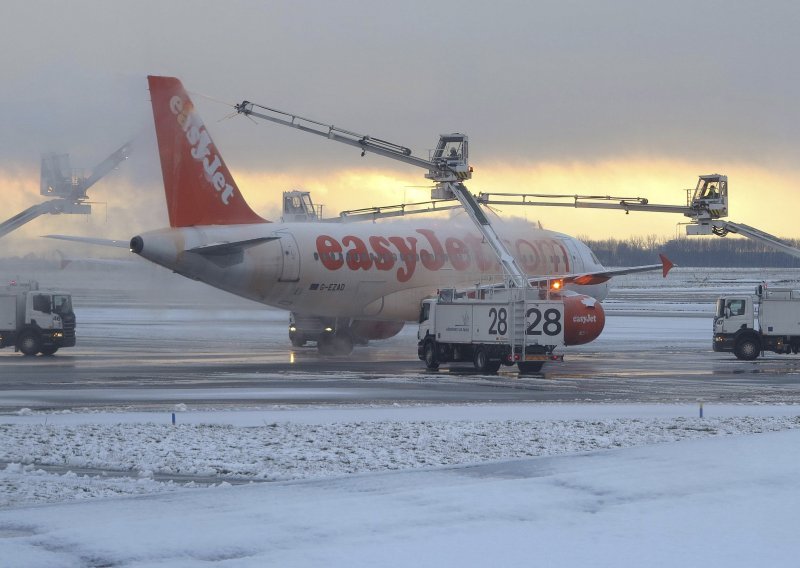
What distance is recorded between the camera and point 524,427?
19.2 meters

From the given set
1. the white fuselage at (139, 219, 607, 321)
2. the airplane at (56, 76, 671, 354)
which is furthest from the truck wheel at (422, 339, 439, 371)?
the white fuselage at (139, 219, 607, 321)

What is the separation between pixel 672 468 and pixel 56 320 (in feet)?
106

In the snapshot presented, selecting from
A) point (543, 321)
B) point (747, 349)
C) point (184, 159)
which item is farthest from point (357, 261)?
point (747, 349)

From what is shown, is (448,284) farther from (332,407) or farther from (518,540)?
(518,540)

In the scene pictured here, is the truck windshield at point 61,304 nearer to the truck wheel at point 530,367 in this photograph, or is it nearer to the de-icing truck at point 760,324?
the truck wheel at point 530,367

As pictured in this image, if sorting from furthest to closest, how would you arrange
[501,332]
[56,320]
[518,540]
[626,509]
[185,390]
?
[56,320]
[501,332]
[185,390]
[626,509]
[518,540]

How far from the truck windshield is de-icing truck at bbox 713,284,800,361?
79.4 feet

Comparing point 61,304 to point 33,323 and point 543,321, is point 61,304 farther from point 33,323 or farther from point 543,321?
point 543,321

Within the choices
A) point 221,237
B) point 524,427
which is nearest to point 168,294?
point 221,237

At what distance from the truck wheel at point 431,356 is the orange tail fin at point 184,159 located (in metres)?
8.39

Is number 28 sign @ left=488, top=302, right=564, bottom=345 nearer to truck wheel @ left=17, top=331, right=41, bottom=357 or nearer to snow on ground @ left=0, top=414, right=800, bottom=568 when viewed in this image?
truck wheel @ left=17, top=331, right=41, bottom=357

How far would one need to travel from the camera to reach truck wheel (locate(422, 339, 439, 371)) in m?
36.2

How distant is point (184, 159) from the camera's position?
38188 mm

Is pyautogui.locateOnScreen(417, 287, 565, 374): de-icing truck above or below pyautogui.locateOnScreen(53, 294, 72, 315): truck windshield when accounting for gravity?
below
